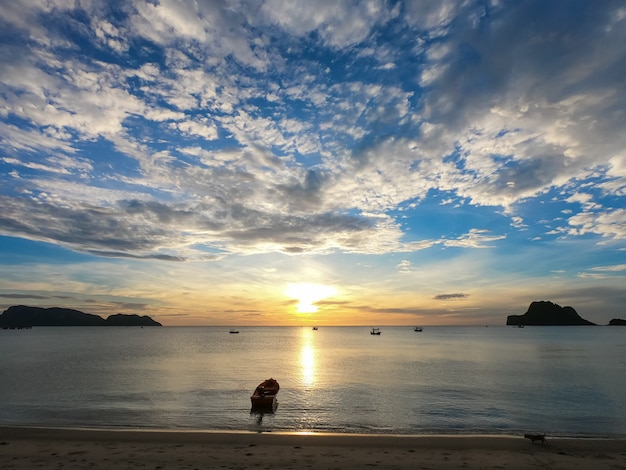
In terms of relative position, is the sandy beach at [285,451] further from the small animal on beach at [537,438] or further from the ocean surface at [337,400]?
the ocean surface at [337,400]

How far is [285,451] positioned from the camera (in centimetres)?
1972

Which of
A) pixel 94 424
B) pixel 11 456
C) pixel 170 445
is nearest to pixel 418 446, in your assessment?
pixel 170 445

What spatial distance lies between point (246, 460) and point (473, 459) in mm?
10859

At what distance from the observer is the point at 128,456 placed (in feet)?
60.6

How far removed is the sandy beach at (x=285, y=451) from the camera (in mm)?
17484

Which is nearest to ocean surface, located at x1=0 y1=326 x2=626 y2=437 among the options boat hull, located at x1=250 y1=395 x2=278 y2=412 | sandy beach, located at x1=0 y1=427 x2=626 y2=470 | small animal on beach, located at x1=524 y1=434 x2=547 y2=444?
boat hull, located at x1=250 y1=395 x2=278 y2=412

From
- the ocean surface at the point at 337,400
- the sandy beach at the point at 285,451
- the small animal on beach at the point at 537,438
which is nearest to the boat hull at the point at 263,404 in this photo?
the ocean surface at the point at 337,400

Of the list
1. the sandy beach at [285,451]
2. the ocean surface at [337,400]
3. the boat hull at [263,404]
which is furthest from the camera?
the boat hull at [263,404]

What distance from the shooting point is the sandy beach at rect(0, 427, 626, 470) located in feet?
57.4

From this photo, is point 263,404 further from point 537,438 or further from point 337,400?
point 537,438

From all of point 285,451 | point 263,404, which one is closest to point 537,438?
point 285,451

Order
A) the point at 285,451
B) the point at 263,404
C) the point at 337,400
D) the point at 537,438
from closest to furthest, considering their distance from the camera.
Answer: the point at 285,451, the point at 537,438, the point at 263,404, the point at 337,400

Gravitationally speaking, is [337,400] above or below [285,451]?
above

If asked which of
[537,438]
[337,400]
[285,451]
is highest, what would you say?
[337,400]
